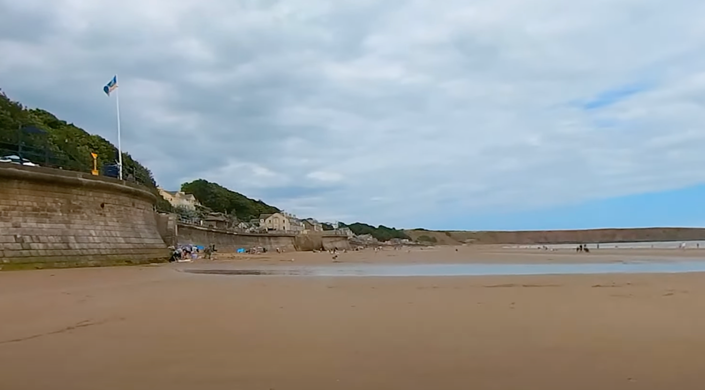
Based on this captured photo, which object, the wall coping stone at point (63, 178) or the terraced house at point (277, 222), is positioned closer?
the wall coping stone at point (63, 178)

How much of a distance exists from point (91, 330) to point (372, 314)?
293cm

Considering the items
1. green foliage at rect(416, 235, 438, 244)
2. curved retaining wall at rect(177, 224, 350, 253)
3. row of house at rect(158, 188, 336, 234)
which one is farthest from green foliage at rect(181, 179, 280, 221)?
green foliage at rect(416, 235, 438, 244)

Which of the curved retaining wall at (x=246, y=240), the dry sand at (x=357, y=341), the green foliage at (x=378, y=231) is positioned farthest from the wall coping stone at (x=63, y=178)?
the green foliage at (x=378, y=231)

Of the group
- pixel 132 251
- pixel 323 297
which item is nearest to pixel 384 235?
pixel 132 251

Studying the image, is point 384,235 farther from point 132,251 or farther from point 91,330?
point 91,330

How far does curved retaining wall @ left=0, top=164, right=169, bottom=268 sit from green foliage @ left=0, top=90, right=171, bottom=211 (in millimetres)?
1818

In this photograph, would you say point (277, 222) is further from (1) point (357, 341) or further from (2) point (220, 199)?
(1) point (357, 341)

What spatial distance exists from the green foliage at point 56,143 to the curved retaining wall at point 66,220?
182 centimetres

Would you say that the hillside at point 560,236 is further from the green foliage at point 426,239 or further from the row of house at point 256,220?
the row of house at point 256,220

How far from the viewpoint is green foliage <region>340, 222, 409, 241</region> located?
148 meters

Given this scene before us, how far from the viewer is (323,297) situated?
8320 mm

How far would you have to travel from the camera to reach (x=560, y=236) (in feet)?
507

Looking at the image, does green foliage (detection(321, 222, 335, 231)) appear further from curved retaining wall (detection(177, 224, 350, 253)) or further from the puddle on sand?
the puddle on sand

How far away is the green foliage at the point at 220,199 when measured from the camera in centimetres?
10099
